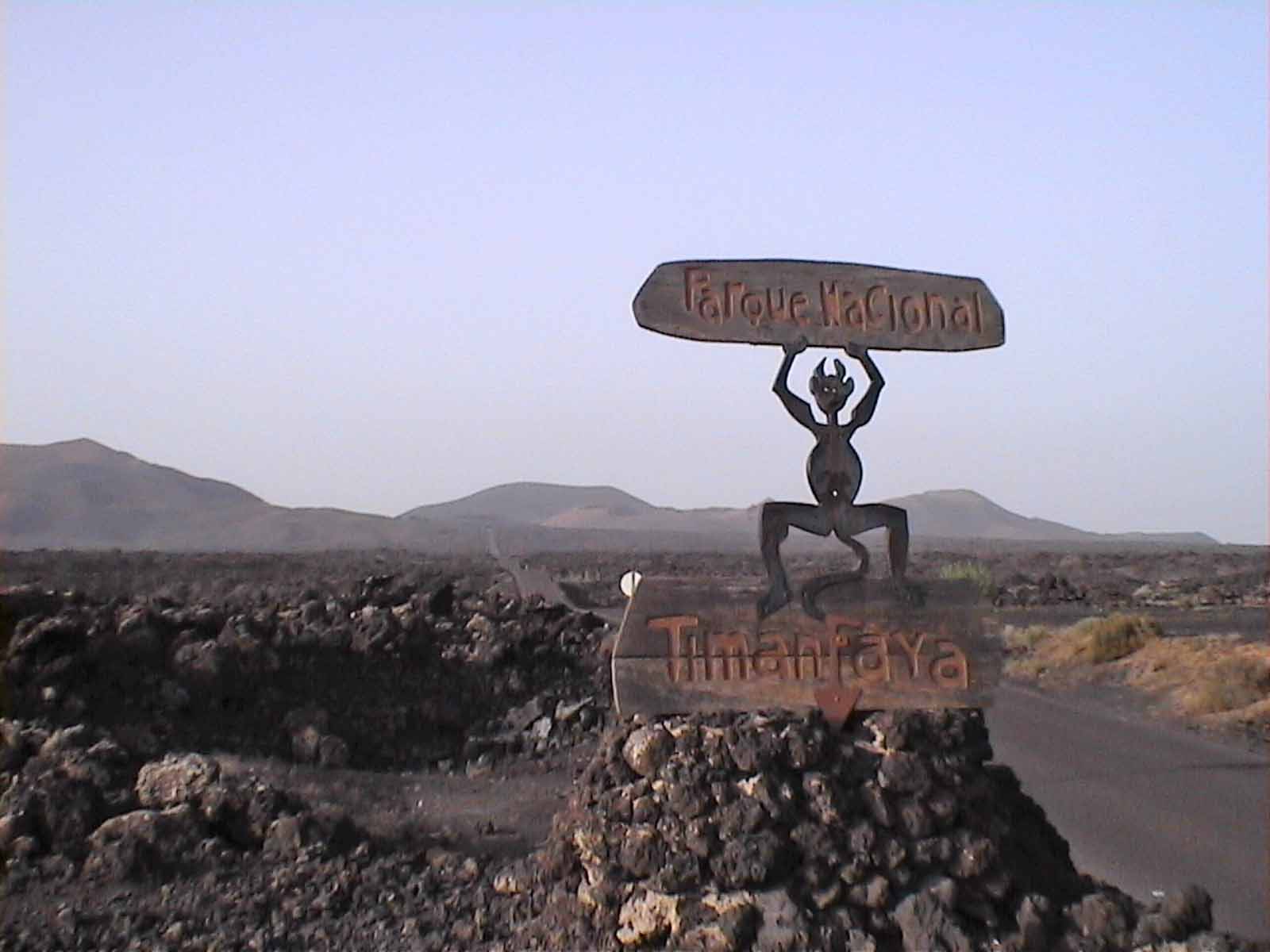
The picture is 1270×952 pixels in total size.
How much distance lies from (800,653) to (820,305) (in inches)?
61.8

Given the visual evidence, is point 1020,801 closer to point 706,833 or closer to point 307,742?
point 706,833

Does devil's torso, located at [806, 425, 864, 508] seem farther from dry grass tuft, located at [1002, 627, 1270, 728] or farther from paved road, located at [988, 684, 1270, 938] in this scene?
dry grass tuft, located at [1002, 627, 1270, 728]

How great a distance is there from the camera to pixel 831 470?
688 centimetres

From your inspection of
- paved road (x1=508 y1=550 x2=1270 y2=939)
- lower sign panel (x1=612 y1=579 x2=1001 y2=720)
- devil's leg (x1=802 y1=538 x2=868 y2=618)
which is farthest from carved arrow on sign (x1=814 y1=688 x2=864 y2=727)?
paved road (x1=508 y1=550 x2=1270 y2=939)

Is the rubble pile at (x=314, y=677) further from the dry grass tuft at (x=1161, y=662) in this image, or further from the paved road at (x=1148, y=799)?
the dry grass tuft at (x=1161, y=662)

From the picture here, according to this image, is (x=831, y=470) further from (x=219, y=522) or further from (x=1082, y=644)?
(x=219, y=522)

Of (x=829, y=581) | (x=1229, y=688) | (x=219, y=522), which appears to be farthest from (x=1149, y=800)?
(x=219, y=522)

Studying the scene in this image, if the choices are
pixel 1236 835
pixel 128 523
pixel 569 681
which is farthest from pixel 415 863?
pixel 128 523

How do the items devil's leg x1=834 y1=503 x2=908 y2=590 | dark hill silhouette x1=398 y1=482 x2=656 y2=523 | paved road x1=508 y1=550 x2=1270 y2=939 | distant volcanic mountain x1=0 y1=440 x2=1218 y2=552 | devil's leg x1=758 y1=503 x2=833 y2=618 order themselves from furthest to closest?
dark hill silhouette x1=398 y1=482 x2=656 y2=523 → distant volcanic mountain x1=0 y1=440 x2=1218 y2=552 → paved road x1=508 y1=550 x2=1270 y2=939 → devil's leg x1=834 y1=503 x2=908 y2=590 → devil's leg x1=758 y1=503 x2=833 y2=618

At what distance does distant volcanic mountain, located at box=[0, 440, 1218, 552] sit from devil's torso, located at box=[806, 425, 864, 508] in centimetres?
8509

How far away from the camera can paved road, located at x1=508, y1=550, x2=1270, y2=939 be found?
9312 millimetres

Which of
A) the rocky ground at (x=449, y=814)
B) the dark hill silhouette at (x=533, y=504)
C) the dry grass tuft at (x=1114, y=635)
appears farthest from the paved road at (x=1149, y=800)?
the dark hill silhouette at (x=533, y=504)

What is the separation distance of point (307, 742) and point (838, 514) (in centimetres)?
753

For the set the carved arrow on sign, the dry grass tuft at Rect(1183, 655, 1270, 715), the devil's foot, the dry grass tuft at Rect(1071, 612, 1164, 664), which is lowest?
the dry grass tuft at Rect(1183, 655, 1270, 715)
